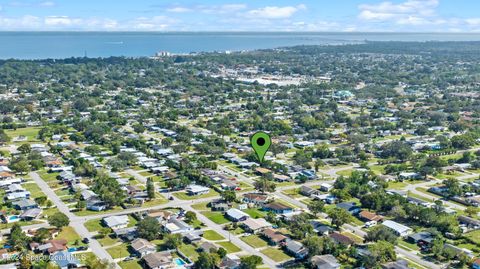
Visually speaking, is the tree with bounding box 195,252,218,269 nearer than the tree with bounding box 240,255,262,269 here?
No

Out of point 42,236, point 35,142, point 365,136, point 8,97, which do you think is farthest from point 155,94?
point 42,236

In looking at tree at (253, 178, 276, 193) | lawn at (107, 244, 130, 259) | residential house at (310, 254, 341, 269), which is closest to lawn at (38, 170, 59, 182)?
lawn at (107, 244, 130, 259)

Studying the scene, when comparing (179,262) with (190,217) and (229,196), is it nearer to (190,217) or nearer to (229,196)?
(190,217)

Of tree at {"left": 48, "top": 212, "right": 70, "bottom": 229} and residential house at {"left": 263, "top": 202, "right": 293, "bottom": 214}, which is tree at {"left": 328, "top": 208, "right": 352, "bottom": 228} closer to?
residential house at {"left": 263, "top": 202, "right": 293, "bottom": 214}

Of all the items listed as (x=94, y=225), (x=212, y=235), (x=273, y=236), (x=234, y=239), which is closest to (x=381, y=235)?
(x=273, y=236)

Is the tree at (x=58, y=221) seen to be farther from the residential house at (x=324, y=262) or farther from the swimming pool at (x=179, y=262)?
the residential house at (x=324, y=262)

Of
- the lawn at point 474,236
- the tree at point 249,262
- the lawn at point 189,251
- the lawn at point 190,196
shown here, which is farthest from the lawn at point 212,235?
the lawn at point 474,236
